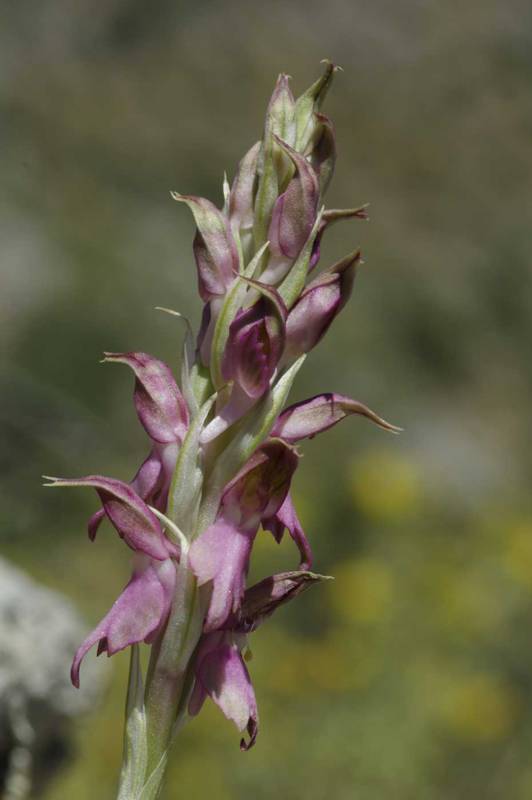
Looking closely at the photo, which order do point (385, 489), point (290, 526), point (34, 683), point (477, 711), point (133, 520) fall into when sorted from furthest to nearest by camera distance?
1. point (385, 489)
2. point (477, 711)
3. point (34, 683)
4. point (290, 526)
5. point (133, 520)

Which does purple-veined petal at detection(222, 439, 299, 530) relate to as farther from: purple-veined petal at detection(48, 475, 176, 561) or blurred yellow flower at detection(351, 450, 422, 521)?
blurred yellow flower at detection(351, 450, 422, 521)

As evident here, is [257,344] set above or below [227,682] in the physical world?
above

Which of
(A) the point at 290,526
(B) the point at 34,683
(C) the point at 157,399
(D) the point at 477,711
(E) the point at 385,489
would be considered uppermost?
(C) the point at 157,399

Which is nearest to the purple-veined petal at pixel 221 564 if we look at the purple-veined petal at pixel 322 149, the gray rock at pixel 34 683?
the purple-veined petal at pixel 322 149

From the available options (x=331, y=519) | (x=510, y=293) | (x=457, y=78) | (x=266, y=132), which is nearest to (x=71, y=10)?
(x=457, y=78)

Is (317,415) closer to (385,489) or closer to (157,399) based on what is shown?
(157,399)

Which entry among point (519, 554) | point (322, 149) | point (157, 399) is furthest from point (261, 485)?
point (519, 554)

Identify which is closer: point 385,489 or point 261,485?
point 261,485
